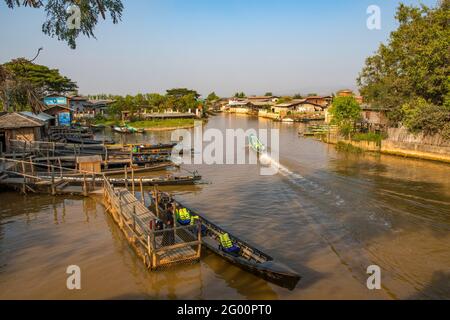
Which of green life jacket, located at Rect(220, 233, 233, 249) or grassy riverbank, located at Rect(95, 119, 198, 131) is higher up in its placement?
grassy riverbank, located at Rect(95, 119, 198, 131)

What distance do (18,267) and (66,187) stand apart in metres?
11.0

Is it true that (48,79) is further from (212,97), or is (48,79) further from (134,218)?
(212,97)

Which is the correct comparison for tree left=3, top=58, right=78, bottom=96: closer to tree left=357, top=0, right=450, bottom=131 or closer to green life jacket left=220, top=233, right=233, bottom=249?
tree left=357, top=0, right=450, bottom=131

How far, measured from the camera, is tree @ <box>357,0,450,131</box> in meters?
32.5

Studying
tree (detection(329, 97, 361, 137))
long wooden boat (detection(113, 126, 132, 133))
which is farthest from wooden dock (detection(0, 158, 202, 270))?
long wooden boat (detection(113, 126, 132, 133))

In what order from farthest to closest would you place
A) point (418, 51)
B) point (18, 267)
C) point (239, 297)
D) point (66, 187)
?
point (418, 51) → point (66, 187) → point (18, 267) → point (239, 297)

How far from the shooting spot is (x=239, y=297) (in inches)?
459

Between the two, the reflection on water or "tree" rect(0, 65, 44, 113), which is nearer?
"tree" rect(0, 65, 44, 113)

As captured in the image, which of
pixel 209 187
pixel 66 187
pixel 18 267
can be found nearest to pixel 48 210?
pixel 66 187

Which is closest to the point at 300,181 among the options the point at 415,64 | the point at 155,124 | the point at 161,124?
the point at 415,64

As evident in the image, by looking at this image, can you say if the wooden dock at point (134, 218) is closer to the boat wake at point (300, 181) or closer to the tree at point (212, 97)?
the boat wake at point (300, 181)

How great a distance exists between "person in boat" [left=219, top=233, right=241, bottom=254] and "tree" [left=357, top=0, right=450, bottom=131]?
2652 centimetres

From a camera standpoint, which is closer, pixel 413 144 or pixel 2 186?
pixel 2 186
